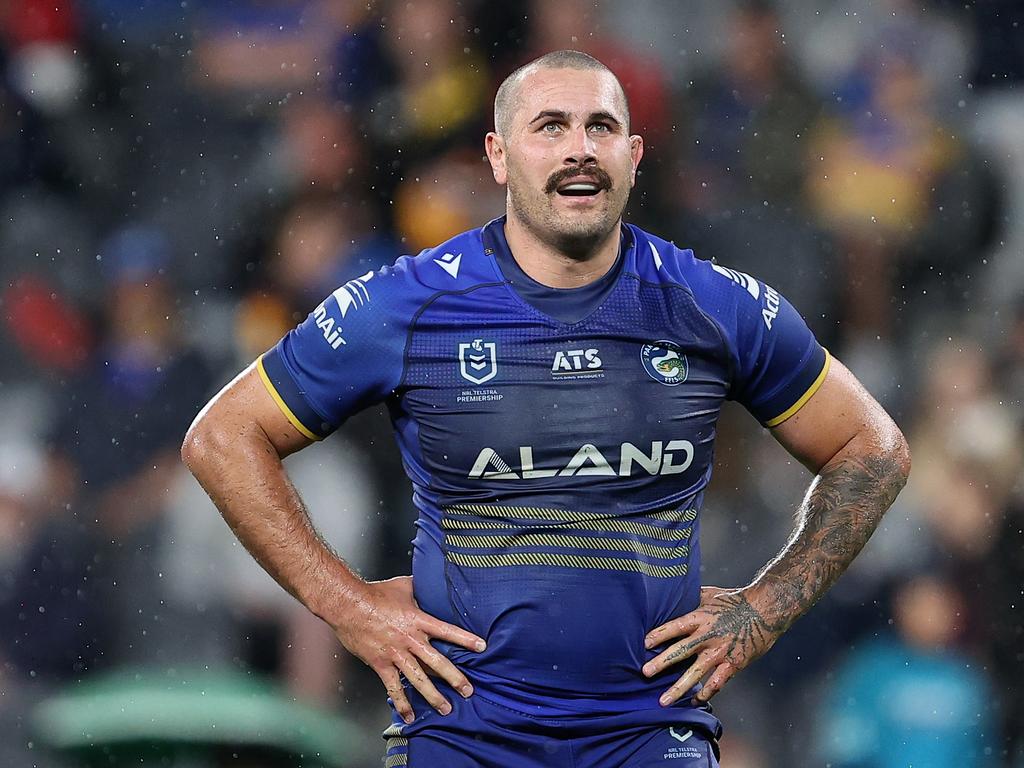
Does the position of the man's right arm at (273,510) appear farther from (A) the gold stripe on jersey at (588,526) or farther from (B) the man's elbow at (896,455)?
(B) the man's elbow at (896,455)

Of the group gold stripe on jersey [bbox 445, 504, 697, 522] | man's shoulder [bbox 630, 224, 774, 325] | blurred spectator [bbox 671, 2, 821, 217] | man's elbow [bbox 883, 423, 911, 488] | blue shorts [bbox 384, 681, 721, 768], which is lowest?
blue shorts [bbox 384, 681, 721, 768]

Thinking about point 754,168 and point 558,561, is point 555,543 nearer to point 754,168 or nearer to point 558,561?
point 558,561

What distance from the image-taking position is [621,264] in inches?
137

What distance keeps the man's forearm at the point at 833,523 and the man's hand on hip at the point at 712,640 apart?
0.29 feet

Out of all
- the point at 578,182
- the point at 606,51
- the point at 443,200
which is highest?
the point at 606,51

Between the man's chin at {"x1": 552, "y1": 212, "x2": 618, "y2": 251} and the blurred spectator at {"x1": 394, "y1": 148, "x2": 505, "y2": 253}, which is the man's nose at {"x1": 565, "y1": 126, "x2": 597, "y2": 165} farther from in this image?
the blurred spectator at {"x1": 394, "y1": 148, "x2": 505, "y2": 253}

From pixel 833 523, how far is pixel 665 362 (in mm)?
586

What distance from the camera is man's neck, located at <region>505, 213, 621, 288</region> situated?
344 cm

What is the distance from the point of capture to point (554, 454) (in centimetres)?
325

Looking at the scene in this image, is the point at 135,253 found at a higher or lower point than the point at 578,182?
higher

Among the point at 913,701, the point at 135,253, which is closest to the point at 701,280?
the point at 913,701

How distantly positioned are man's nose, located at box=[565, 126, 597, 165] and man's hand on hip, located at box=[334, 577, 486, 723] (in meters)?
1.02

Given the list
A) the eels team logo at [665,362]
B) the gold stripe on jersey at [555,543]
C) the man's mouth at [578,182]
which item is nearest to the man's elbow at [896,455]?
the eels team logo at [665,362]

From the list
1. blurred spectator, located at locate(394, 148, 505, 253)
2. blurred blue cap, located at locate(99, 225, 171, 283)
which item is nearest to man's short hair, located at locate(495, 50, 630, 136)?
blurred spectator, located at locate(394, 148, 505, 253)
